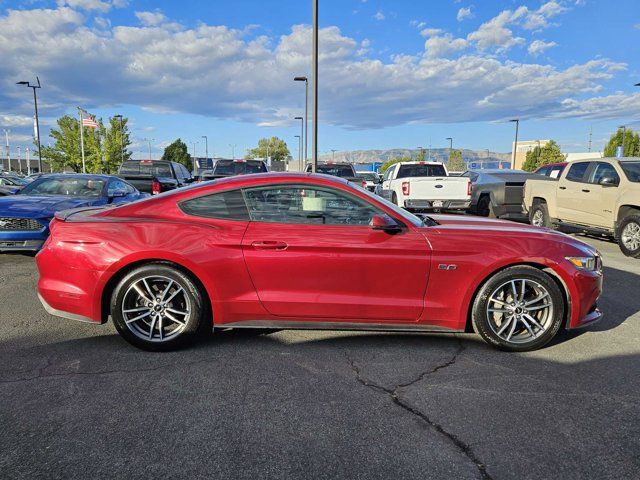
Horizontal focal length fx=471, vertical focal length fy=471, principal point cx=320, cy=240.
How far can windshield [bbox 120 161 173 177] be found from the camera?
56.1 ft

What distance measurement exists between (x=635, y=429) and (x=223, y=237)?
3.06m

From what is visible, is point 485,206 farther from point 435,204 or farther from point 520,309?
point 520,309

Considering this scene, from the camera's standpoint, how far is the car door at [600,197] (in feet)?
29.7

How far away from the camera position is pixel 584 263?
13.0ft

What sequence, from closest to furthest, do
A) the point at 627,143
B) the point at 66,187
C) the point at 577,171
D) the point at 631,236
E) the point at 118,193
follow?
the point at 631,236
the point at 66,187
the point at 118,193
the point at 577,171
the point at 627,143

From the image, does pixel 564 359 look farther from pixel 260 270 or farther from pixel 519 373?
pixel 260 270

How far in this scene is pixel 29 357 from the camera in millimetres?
3729

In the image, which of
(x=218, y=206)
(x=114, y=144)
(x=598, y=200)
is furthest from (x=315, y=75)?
(x=114, y=144)

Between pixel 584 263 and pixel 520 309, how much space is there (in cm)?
68

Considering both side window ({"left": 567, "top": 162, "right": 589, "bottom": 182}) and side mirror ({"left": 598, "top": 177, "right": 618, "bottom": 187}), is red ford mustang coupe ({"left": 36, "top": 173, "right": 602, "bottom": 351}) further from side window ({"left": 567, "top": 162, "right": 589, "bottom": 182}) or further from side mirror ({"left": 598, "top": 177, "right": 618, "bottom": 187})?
side window ({"left": 567, "top": 162, "right": 589, "bottom": 182})

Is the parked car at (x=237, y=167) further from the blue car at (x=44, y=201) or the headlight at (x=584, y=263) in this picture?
the headlight at (x=584, y=263)

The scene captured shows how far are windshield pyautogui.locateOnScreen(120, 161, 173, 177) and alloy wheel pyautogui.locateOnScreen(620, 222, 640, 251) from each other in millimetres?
14176

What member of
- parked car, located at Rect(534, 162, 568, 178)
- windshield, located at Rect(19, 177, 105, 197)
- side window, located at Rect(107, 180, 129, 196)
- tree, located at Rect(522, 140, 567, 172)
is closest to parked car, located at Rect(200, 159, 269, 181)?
side window, located at Rect(107, 180, 129, 196)

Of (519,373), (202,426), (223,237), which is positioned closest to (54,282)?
(223,237)
